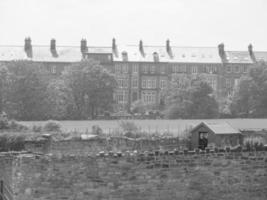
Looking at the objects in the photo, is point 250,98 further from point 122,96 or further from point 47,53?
point 47,53

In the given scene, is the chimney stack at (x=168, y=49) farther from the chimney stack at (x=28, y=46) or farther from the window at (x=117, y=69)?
the chimney stack at (x=28, y=46)

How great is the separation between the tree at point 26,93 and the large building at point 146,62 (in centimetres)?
3272

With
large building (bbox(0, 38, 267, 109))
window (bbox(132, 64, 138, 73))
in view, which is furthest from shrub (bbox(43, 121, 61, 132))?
window (bbox(132, 64, 138, 73))

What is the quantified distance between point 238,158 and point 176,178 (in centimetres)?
165

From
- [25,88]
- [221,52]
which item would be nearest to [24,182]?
[25,88]

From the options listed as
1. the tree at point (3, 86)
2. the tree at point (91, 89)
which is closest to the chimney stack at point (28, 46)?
the tree at point (91, 89)

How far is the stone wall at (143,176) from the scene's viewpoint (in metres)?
13.6

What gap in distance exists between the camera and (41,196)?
44.7 ft

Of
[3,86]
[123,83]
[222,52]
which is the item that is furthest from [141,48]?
[3,86]

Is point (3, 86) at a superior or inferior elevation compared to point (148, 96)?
inferior

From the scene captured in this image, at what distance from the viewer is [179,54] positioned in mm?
118125

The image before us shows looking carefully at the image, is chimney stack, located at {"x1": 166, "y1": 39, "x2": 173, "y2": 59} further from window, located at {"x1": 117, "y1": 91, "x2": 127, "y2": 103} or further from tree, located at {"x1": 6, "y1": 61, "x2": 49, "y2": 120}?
tree, located at {"x1": 6, "y1": 61, "x2": 49, "y2": 120}

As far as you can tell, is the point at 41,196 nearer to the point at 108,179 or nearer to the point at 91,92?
the point at 108,179

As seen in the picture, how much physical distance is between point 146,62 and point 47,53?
63.3 ft
